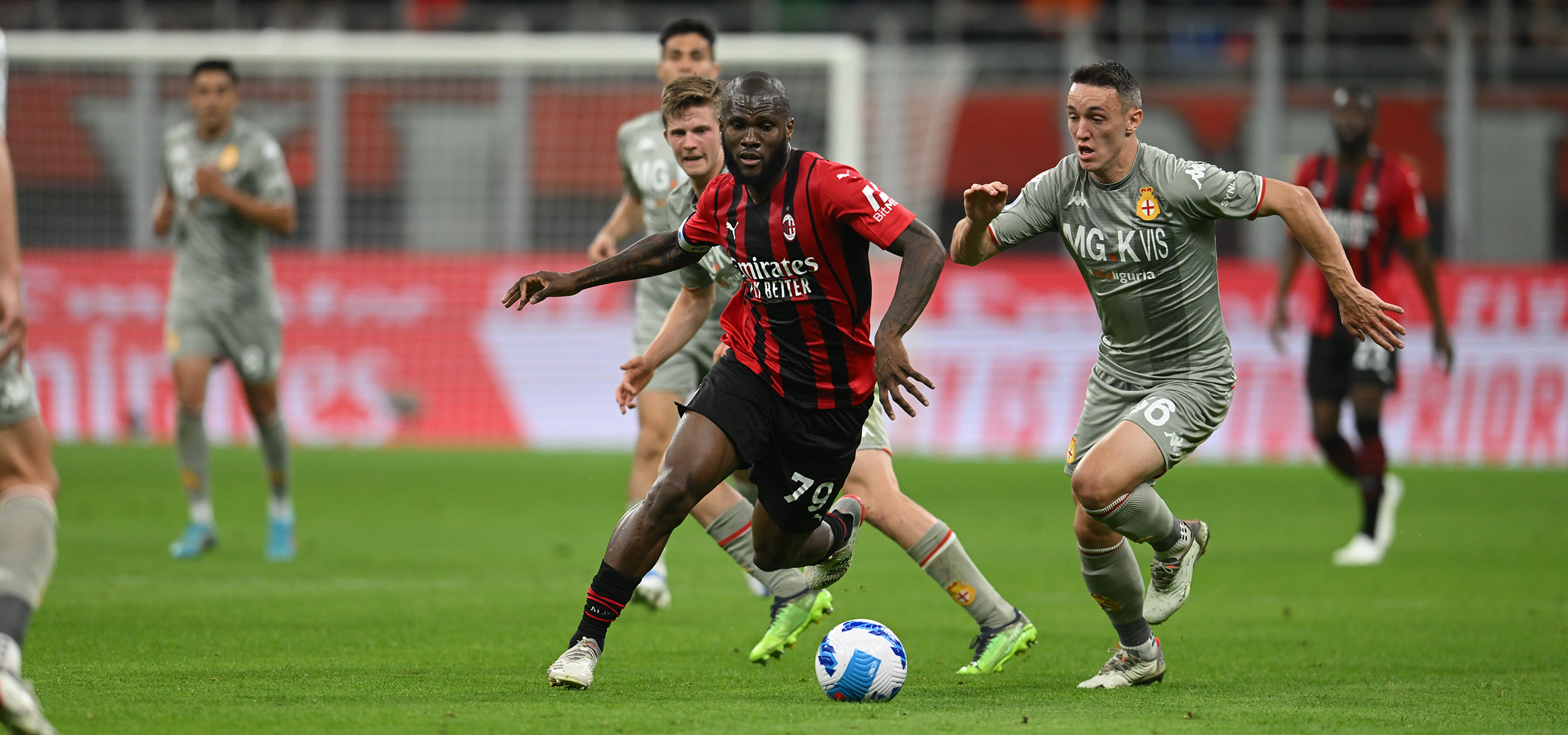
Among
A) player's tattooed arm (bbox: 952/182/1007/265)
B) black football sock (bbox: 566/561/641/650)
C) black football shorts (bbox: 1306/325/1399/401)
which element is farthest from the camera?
black football shorts (bbox: 1306/325/1399/401)

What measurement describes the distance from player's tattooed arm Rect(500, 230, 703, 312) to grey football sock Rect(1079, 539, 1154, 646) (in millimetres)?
1837

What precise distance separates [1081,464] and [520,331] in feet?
41.5

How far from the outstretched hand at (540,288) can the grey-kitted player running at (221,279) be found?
4.94m

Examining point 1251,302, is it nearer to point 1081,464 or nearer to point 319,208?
point 319,208

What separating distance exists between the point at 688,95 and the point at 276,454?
5008 millimetres

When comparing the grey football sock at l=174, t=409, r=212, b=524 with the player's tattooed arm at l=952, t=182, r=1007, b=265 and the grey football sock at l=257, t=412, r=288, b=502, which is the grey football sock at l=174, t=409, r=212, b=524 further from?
the player's tattooed arm at l=952, t=182, r=1007, b=265

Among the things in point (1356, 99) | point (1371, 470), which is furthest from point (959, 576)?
point (1356, 99)

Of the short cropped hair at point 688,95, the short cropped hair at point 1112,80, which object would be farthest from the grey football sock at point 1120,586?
the short cropped hair at point 688,95

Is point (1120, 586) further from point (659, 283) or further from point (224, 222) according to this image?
point (224, 222)

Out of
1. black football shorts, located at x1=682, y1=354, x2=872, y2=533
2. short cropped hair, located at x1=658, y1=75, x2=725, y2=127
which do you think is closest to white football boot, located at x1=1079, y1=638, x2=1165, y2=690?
black football shorts, located at x1=682, y1=354, x2=872, y2=533

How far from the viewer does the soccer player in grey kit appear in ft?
19.3

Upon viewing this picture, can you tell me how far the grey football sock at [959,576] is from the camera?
253 inches

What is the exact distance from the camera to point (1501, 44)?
2128 centimetres

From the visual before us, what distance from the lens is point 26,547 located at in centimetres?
442
